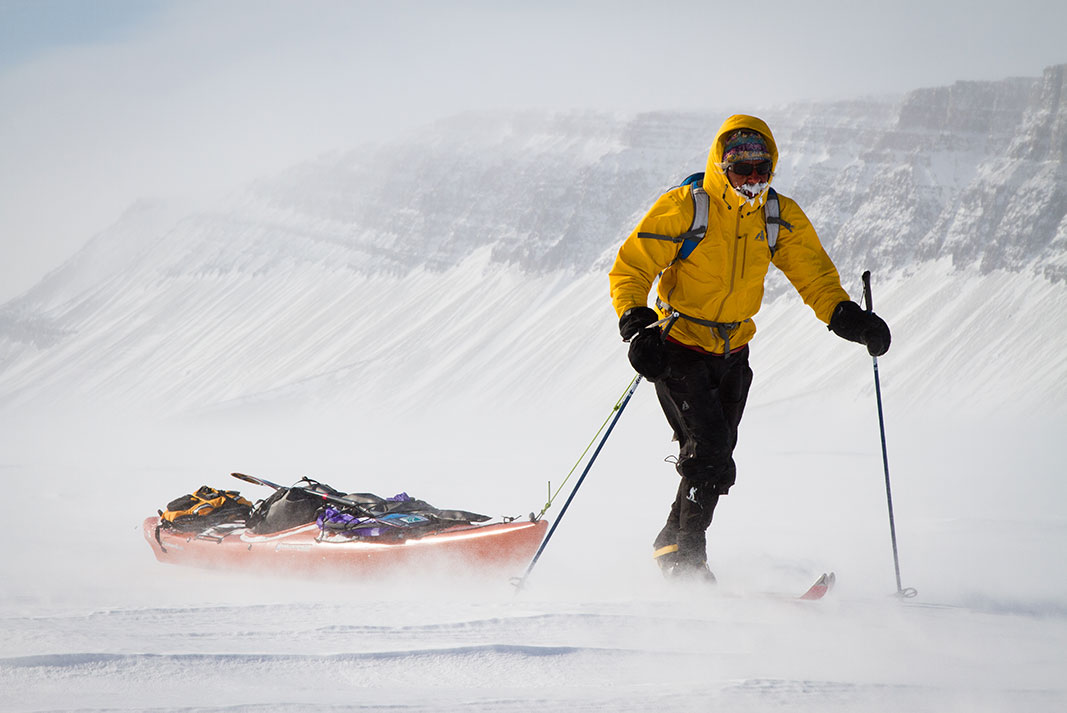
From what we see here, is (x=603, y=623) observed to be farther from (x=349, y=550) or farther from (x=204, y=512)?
(x=204, y=512)

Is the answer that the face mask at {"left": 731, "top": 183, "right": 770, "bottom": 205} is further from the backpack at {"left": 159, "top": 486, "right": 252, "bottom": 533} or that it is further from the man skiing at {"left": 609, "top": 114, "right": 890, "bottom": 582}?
the backpack at {"left": 159, "top": 486, "right": 252, "bottom": 533}

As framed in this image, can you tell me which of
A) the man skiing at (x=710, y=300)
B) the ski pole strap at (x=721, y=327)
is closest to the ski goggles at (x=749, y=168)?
the man skiing at (x=710, y=300)

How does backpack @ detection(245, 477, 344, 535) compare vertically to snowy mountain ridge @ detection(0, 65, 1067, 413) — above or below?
above

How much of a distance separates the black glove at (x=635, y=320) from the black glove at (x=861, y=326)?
3.34 feet

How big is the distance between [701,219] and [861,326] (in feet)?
3.48

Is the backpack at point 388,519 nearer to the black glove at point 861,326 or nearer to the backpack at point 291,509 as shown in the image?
the backpack at point 291,509

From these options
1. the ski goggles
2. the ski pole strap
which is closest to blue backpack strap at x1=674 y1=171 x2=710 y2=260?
the ski goggles

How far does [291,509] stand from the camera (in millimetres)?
6145

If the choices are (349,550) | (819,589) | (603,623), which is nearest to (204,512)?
(349,550)

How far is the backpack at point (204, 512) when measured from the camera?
670 centimetres

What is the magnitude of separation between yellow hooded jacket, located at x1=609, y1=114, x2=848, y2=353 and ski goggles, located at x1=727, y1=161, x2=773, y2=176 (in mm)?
60

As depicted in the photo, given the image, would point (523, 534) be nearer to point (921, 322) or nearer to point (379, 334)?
point (921, 322)

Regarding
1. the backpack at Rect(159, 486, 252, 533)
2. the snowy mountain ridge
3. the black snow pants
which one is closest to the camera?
the black snow pants

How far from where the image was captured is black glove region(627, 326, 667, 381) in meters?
4.14
